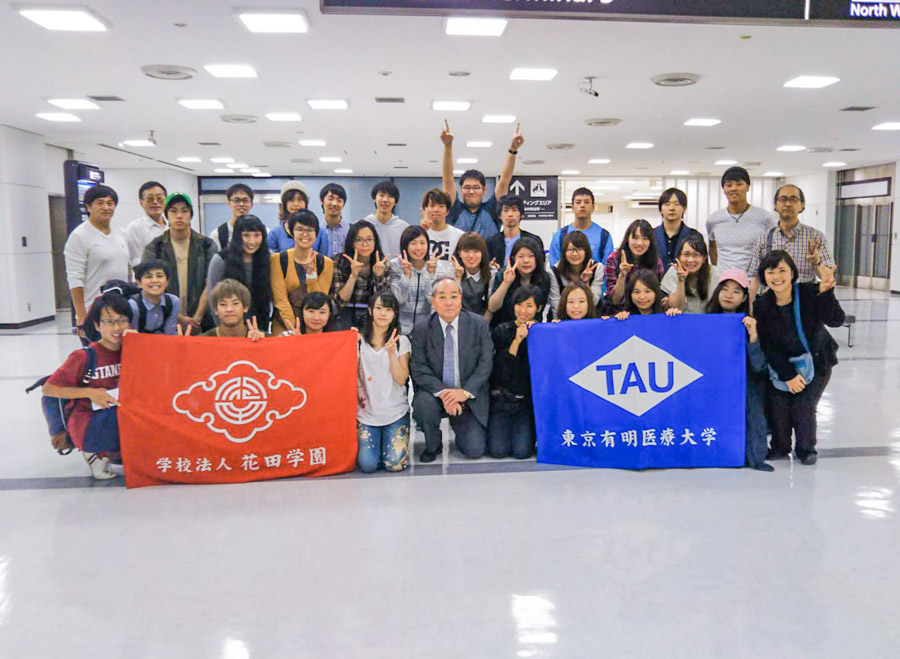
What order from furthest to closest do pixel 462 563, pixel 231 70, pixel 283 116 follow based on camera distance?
pixel 283 116
pixel 231 70
pixel 462 563

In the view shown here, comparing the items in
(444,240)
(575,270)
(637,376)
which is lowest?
(637,376)

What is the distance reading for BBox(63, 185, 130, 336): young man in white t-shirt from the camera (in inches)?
184

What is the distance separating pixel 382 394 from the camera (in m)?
3.90

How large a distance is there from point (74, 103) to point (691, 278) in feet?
29.4

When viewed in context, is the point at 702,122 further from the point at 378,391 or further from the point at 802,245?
the point at 378,391

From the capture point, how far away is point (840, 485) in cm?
359

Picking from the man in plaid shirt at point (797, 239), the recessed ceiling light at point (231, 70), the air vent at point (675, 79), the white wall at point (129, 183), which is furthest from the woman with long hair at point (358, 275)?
the white wall at point (129, 183)

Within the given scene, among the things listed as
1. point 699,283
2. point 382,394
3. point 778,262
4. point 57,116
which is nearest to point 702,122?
point 699,283

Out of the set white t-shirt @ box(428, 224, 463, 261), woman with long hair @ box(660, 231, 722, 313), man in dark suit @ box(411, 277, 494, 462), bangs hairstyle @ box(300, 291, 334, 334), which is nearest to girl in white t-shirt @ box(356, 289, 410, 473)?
man in dark suit @ box(411, 277, 494, 462)

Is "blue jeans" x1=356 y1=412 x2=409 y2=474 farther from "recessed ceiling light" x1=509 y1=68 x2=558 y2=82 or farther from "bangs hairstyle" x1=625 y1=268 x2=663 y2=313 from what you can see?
"recessed ceiling light" x1=509 y1=68 x2=558 y2=82

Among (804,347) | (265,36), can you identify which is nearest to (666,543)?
(804,347)

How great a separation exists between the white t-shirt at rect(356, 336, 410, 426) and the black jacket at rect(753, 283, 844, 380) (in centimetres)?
214

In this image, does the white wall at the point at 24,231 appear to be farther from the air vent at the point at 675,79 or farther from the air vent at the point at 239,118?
the air vent at the point at 675,79

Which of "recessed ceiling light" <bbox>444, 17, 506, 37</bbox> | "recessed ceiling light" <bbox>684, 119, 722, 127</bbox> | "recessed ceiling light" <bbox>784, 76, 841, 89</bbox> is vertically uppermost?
"recessed ceiling light" <bbox>684, 119, 722, 127</bbox>
